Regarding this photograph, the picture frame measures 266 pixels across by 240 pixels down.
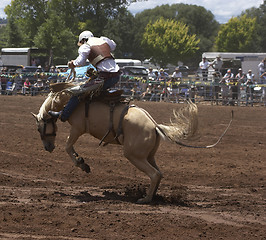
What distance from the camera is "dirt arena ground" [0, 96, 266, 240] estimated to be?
18.1 feet

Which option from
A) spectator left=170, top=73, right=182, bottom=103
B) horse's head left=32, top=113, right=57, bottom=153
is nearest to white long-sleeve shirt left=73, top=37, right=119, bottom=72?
horse's head left=32, top=113, right=57, bottom=153

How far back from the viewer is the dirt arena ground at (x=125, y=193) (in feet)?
18.1

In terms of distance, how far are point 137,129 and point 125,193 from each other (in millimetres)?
995

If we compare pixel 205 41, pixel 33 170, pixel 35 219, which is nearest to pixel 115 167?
pixel 33 170

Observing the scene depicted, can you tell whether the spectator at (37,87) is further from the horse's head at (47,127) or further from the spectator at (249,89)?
the horse's head at (47,127)

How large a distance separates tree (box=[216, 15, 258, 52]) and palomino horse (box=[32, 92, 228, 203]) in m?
74.0

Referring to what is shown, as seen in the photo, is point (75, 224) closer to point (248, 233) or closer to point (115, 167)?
point (248, 233)

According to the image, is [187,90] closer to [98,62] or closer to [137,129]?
[98,62]

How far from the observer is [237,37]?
262 ft

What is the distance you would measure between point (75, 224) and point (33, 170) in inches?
132

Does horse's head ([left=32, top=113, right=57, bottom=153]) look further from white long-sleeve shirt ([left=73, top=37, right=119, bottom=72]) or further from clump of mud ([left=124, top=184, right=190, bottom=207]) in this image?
clump of mud ([left=124, top=184, right=190, bottom=207])

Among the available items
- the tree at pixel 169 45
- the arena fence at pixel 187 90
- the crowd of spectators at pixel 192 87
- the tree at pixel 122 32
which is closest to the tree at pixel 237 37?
the tree at pixel 169 45

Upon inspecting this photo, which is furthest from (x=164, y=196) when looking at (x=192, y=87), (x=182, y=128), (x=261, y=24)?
(x=261, y=24)

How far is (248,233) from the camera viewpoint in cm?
559
